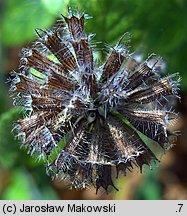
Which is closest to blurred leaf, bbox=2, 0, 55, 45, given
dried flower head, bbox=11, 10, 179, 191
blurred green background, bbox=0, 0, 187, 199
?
blurred green background, bbox=0, 0, 187, 199

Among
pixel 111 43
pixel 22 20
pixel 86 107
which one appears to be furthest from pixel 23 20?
pixel 86 107

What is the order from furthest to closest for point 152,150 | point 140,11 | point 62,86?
point 140,11 → point 152,150 → point 62,86

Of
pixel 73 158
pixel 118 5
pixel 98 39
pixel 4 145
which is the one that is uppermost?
pixel 118 5

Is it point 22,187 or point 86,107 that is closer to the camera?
point 86,107

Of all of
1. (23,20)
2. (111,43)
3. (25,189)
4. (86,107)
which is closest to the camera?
(86,107)

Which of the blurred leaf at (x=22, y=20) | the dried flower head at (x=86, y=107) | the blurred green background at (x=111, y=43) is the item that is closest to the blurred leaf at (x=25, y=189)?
the blurred green background at (x=111, y=43)

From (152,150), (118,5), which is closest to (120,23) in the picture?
(118,5)

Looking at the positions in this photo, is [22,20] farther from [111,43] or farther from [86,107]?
[86,107]

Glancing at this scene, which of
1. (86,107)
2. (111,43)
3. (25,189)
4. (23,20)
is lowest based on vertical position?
(25,189)

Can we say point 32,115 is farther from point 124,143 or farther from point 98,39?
point 98,39
